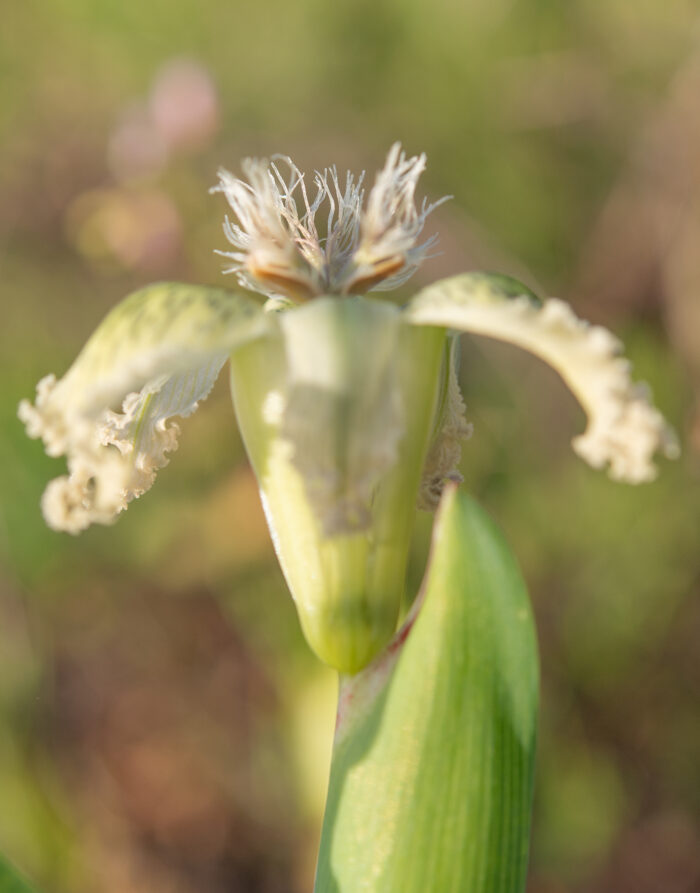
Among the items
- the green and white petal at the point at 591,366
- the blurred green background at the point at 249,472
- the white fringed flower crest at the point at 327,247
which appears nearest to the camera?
the green and white petal at the point at 591,366

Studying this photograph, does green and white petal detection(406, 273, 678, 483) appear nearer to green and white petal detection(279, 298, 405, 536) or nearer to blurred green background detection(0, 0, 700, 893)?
green and white petal detection(279, 298, 405, 536)

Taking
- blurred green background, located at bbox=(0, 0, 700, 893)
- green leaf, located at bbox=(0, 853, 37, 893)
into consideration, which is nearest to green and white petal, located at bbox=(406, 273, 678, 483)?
green leaf, located at bbox=(0, 853, 37, 893)

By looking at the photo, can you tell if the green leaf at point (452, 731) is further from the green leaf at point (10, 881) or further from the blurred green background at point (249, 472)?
the blurred green background at point (249, 472)

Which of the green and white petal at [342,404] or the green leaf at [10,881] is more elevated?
the green and white petal at [342,404]

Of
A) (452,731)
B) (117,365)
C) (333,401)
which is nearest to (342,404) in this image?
(333,401)

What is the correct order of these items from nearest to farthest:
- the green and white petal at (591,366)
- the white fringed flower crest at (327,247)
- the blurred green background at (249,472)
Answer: the green and white petal at (591,366), the white fringed flower crest at (327,247), the blurred green background at (249,472)

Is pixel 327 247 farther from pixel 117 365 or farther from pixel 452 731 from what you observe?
pixel 452 731

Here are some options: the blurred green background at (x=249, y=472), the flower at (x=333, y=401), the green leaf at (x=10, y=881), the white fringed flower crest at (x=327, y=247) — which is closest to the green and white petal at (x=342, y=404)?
the flower at (x=333, y=401)

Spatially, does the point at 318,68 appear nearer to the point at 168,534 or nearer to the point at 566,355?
the point at 168,534
